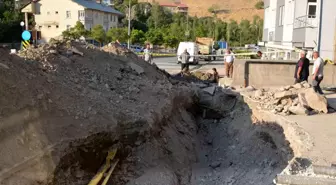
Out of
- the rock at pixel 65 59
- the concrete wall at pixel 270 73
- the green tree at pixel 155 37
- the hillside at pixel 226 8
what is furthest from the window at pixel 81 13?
the hillside at pixel 226 8

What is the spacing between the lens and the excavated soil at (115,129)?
6.54 metres

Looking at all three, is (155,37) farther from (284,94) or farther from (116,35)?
(284,94)

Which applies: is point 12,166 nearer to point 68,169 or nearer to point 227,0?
point 68,169

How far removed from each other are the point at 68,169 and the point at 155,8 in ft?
231

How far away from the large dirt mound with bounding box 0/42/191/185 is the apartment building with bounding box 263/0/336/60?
1093 centimetres

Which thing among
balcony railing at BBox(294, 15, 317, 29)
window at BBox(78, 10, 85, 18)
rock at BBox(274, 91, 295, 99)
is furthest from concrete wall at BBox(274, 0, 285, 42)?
window at BBox(78, 10, 85, 18)

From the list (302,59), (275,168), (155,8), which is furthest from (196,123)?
(155,8)

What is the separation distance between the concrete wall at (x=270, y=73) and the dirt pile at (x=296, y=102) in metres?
3.33

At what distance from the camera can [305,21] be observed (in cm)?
2319

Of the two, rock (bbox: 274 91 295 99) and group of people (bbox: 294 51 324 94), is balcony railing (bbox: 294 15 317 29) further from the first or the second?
rock (bbox: 274 91 295 99)

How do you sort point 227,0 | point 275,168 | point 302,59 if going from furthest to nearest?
point 227,0 < point 302,59 < point 275,168

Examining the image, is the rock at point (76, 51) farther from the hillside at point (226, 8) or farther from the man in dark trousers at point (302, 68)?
the hillside at point (226, 8)

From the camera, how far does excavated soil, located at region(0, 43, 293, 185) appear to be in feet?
21.4

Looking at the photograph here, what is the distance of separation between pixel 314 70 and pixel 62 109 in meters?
7.92
